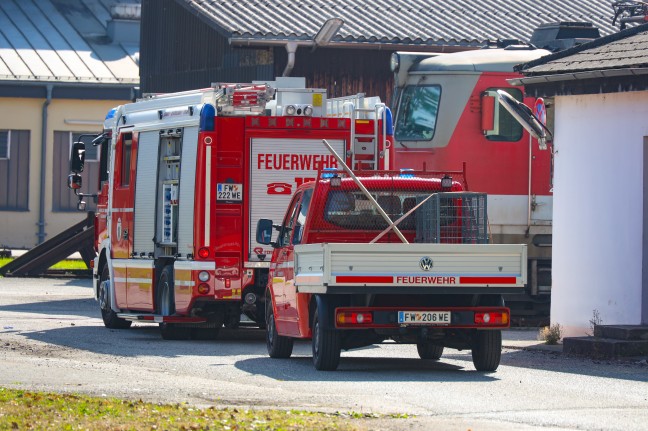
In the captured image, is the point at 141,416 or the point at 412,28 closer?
the point at 141,416

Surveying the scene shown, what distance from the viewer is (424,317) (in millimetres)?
15430

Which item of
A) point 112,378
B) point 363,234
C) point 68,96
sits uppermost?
point 68,96

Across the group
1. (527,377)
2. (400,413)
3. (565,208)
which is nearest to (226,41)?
(565,208)

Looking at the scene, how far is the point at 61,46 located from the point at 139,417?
38.8 meters

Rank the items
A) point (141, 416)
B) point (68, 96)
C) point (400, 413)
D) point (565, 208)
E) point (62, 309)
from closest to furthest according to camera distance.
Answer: point (141, 416) < point (400, 413) < point (565, 208) < point (62, 309) < point (68, 96)

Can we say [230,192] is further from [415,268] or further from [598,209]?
[415,268]

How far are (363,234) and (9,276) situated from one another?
767 inches

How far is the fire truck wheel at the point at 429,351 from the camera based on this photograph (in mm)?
17153

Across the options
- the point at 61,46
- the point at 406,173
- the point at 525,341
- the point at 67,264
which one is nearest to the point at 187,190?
the point at 406,173

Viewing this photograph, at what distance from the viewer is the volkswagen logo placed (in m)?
15.2

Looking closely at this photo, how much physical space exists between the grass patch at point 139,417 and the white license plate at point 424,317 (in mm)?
3591

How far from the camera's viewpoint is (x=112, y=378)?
47.6 feet

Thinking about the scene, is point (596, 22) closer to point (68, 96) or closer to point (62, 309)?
point (62, 309)

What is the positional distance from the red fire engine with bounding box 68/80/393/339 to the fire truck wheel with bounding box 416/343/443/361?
2.82 metres
